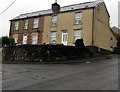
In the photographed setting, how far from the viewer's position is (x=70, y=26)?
2662cm

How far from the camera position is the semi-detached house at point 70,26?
25125mm

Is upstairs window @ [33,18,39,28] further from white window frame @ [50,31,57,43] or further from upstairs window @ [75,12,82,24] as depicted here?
upstairs window @ [75,12,82,24]

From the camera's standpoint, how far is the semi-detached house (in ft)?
82.4

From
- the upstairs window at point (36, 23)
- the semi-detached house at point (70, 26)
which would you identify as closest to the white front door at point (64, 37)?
the semi-detached house at point (70, 26)

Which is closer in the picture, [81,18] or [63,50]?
[63,50]

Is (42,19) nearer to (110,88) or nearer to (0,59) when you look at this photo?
(0,59)

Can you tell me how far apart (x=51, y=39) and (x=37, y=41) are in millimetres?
2875

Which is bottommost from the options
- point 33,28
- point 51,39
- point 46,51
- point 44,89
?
point 44,89

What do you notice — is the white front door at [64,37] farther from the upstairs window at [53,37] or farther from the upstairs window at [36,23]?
the upstairs window at [36,23]

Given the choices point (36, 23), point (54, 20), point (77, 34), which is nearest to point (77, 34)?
point (77, 34)

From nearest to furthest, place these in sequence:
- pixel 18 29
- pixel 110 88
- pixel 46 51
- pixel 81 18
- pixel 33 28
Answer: pixel 110 88
pixel 46 51
pixel 81 18
pixel 33 28
pixel 18 29

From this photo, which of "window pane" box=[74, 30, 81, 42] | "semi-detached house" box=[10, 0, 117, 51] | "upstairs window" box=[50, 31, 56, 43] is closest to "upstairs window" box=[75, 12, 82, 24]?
"semi-detached house" box=[10, 0, 117, 51]

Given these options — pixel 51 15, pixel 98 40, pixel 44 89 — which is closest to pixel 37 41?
pixel 51 15

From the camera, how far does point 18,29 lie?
109 ft
